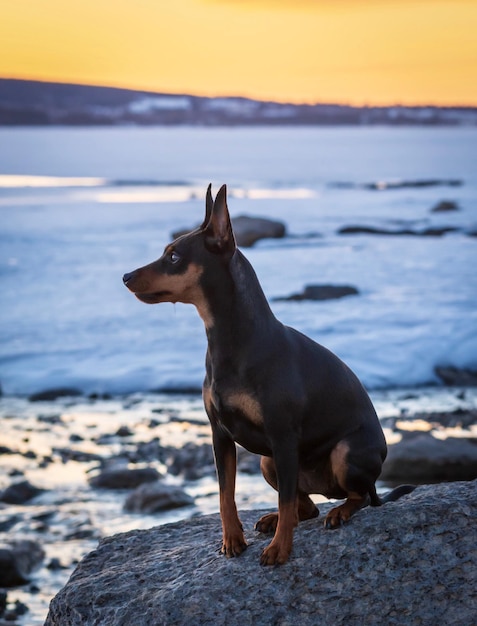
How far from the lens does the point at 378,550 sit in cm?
514

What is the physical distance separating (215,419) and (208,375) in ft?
0.69

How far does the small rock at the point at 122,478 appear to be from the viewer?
10.7m

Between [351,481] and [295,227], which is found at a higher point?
[351,481]

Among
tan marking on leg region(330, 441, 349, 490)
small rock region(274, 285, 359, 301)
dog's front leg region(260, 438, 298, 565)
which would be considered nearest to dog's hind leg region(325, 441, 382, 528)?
tan marking on leg region(330, 441, 349, 490)

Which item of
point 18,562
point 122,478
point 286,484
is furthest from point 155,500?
point 286,484

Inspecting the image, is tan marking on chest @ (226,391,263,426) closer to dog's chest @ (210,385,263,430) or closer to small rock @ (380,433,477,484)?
dog's chest @ (210,385,263,430)

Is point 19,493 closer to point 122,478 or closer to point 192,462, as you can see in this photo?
point 122,478

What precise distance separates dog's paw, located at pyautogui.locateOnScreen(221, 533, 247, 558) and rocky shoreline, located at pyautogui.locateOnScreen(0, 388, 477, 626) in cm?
304

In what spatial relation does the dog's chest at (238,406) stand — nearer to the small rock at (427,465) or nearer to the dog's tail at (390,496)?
the dog's tail at (390,496)

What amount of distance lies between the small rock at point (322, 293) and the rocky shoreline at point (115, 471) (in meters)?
8.56

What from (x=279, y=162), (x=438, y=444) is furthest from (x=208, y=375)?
(x=279, y=162)

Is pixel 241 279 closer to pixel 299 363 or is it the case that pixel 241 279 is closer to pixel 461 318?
pixel 299 363

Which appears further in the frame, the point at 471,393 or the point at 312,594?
the point at 471,393

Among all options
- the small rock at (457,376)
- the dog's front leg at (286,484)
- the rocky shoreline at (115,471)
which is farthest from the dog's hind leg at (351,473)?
the small rock at (457,376)
